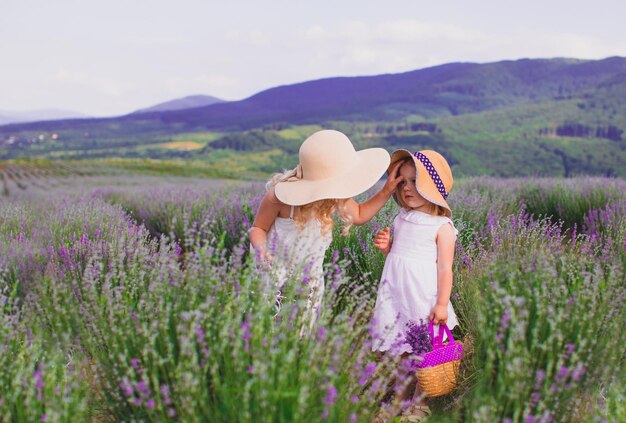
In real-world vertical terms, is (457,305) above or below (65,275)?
below

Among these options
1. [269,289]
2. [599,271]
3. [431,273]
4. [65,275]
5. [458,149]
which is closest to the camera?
[269,289]

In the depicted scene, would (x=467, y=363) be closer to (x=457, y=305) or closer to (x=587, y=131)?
(x=457, y=305)

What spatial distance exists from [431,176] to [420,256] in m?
0.42

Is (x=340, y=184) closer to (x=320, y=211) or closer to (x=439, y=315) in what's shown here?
(x=320, y=211)

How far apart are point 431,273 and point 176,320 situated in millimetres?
1379

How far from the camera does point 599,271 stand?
7.65 ft

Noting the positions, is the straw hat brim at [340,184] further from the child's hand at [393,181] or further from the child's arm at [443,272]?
the child's arm at [443,272]

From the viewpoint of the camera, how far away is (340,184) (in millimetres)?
2857

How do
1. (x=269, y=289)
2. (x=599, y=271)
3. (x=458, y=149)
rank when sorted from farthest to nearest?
(x=458, y=149) → (x=599, y=271) → (x=269, y=289)

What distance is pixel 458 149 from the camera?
4242 inches

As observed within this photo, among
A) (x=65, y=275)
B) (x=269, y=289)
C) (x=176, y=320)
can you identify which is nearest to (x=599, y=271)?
(x=269, y=289)

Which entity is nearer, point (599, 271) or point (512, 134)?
point (599, 271)

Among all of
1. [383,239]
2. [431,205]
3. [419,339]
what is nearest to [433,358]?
[419,339]

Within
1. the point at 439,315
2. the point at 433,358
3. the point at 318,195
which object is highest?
the point at 318,195
